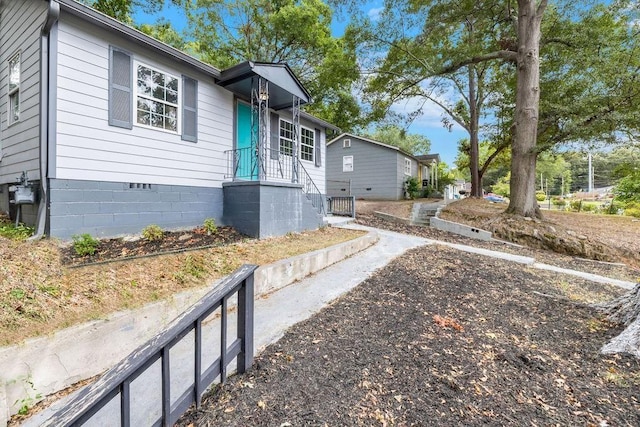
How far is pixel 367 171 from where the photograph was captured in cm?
1869

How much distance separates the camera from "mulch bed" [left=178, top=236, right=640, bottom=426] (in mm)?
1758

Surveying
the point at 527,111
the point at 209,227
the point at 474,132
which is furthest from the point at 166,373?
the point at 474,132

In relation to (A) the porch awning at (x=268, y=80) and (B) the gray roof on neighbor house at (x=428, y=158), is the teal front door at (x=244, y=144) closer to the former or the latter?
(A) the porch awning at (x=268, y=80)

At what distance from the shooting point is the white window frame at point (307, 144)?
9953 millimetres

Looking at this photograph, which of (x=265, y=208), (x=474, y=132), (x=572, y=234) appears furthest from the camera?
(x=474, y=132)

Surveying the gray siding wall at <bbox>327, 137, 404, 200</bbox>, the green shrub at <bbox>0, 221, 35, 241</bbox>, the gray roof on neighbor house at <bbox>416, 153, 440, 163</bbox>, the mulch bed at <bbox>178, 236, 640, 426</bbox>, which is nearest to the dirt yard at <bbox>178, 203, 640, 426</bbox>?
the mulch bed at <bbox>178, 236, 640, 426</bbox>

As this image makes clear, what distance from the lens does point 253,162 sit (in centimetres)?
745

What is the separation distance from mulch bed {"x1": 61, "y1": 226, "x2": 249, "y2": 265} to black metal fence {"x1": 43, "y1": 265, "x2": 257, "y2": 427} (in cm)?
241

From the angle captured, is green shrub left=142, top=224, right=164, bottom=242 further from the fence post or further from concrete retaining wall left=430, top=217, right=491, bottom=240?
concrete retaining wall left=430, top=217, right=491, bottom=240

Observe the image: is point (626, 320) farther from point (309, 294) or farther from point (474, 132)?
point (474, 132)

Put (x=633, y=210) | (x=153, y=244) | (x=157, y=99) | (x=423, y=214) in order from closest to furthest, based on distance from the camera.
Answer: (x=153, y=244) < (x=157, y=99) < (x=423, y=214) < (x=633, y=210)

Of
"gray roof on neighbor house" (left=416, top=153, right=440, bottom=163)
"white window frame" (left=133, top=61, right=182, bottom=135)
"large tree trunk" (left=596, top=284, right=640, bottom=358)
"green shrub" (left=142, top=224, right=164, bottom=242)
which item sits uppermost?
"gray roof on neighbor house" (left=416, top=153, right=440, bottom=163)

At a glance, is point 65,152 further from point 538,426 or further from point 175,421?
point 538,426

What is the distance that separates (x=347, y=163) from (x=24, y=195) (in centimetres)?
1633
